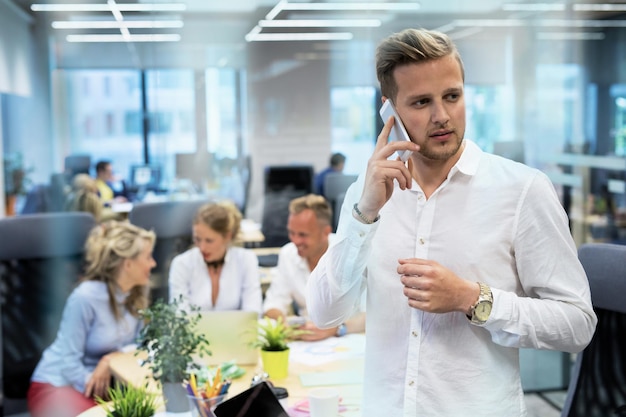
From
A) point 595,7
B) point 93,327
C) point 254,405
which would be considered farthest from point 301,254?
point 595,7

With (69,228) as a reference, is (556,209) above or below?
above

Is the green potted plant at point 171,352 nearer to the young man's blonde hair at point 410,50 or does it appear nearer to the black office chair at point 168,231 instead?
the young man's blonde hair at point 410,50

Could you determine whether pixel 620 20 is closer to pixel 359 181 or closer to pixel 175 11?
pixel 175 11

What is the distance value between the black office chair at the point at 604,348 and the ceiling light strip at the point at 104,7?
4.12 m

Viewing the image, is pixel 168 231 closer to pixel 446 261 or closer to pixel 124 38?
pixel 124 38

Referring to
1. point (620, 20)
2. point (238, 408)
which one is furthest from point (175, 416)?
point (620, 20)

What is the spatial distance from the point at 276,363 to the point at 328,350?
1.28 ft

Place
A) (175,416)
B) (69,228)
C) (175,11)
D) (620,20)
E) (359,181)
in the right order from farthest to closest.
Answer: (620,20), (175,11), (69,228), (175,416), (359,181)

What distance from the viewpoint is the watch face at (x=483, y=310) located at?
1.42 meters

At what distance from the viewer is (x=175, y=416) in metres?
2.23

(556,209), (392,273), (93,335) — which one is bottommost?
(93,335)

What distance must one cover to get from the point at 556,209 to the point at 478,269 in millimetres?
194

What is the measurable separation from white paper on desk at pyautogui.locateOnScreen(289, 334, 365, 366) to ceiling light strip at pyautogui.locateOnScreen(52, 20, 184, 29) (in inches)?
131

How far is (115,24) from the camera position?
17.9 feet
